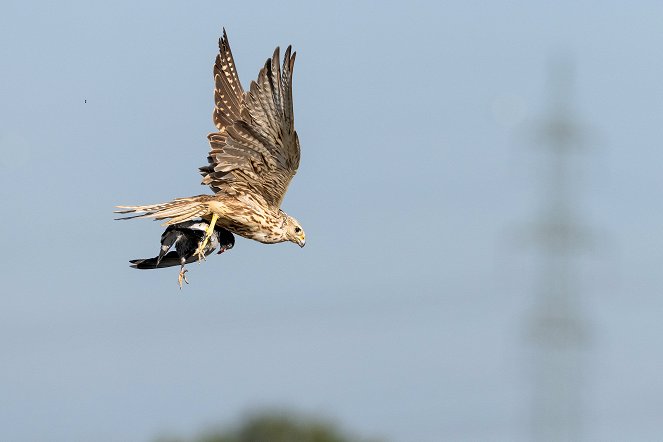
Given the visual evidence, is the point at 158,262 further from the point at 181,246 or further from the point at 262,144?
the point at 262,144

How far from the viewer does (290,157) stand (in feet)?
65.0

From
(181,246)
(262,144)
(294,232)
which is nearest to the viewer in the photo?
(181,246)

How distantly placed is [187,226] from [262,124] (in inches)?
62.7

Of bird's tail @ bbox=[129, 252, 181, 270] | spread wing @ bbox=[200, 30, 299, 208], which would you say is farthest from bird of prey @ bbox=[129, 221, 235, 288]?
spread wing @ bbox=[200, 30, 299, 208]

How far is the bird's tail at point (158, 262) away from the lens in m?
18.9

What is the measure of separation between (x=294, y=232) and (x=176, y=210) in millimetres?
1871

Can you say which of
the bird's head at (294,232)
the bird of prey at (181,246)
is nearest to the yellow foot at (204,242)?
the bird of prey at (181,246)

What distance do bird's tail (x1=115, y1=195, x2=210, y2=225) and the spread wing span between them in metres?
0.69

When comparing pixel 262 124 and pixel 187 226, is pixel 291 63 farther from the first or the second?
pixel 187 226

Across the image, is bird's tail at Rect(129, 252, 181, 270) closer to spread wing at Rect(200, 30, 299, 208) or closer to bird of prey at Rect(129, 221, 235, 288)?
bird of prey at Rect(129, 221, 235, 288)

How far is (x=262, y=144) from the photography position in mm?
19875

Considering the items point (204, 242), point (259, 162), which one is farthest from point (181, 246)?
point (259, 162)

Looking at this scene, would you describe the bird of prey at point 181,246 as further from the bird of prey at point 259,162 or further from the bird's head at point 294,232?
the bird's head at point 294,232

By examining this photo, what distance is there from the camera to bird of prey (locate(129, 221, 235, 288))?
61.3ft
